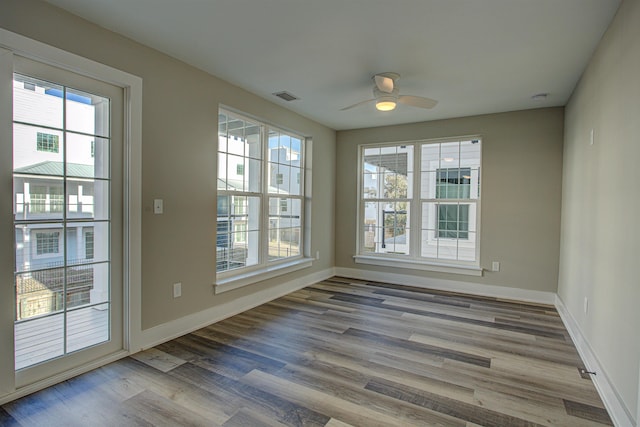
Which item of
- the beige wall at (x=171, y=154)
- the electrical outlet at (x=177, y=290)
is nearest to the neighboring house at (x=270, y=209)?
the beige wall at (x=171, y=154)

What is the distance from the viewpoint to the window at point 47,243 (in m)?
2.21

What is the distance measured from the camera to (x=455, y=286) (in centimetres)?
485

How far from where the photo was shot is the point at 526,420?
1.94 meters

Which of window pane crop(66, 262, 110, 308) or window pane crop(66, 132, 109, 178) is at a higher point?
window pane crop(66, 132, 109, 178)

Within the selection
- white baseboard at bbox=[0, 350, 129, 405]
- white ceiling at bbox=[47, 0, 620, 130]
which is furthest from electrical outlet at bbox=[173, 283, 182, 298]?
white ceiling at bbox=[47, 0, 620, 130]

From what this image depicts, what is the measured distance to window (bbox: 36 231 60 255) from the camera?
2209 mm

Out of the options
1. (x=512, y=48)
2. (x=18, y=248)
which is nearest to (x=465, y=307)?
(x=512, y=48)

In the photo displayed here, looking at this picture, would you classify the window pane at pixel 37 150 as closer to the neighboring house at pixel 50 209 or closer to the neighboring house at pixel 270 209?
the neighboring house at pixel 50 209

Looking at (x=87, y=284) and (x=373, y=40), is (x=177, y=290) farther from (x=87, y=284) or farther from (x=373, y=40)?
(x=373, y=40)

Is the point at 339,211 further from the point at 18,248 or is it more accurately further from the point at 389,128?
the point at 18,248

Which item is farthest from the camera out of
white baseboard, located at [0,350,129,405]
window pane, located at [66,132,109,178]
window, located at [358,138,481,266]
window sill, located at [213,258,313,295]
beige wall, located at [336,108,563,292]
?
window, located at [358,138,481,266]

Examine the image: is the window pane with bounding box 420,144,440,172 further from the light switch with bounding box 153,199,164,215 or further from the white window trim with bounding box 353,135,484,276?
the light switch with bounding box 153,199,164,215

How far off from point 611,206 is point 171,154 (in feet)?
11.1

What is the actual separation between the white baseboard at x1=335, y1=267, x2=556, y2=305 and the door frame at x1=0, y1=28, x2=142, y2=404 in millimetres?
3542
